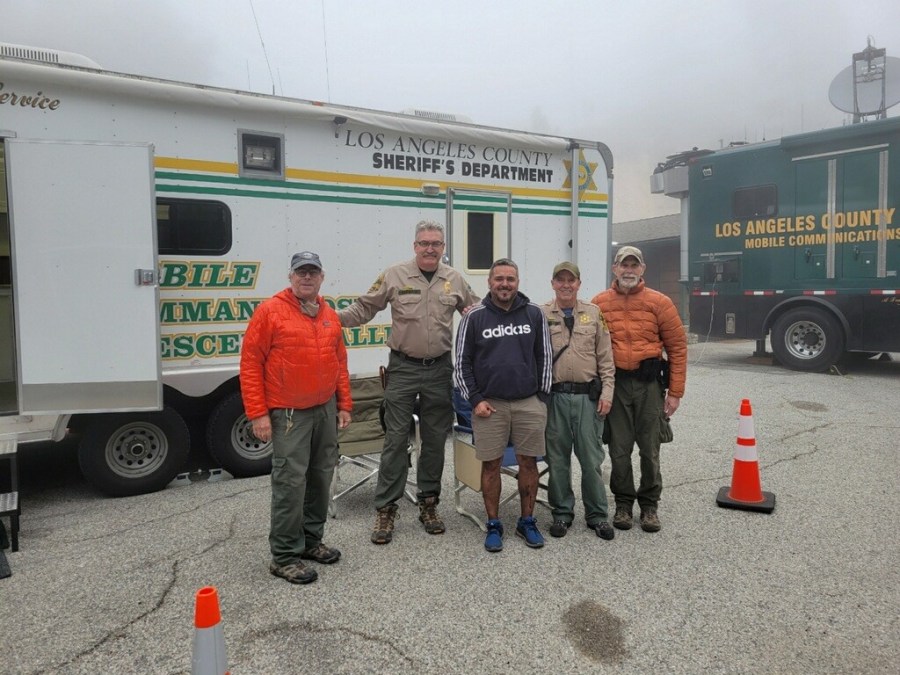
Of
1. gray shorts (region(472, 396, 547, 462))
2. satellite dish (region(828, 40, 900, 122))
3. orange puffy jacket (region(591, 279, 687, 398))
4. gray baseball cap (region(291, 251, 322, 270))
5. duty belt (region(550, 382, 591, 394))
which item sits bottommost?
gray shorts (region(472, 396, 547, 462))

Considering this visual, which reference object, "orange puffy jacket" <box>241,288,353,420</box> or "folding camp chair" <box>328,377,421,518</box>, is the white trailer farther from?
"orange puffy jacket" <box>241,288,353,420</box>

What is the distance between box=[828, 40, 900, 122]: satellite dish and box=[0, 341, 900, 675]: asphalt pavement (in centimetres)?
880

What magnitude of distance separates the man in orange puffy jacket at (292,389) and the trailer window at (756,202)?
29.1ft

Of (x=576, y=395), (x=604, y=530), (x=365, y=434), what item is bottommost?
(x=604, y=530)

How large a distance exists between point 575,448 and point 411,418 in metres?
1.01

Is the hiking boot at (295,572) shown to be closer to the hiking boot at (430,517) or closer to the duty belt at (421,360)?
the hiking boot at (430,517)

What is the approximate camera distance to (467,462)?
4000 mm

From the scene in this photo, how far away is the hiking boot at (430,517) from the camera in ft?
12.6

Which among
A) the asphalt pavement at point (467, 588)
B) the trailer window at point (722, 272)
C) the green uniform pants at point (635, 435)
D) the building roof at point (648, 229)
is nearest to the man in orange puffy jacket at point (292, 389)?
the asphalt pavement at point (467, 588)

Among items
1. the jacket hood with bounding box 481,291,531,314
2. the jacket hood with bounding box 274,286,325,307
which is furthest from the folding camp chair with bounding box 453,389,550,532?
the jacket hood with bounding box 274,286,325,307

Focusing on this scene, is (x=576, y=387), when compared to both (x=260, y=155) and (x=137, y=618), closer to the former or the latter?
(x=137, y=618)

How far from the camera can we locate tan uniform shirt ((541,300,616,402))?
375 cm

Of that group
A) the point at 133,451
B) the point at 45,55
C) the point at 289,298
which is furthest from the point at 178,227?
the point at 289,298

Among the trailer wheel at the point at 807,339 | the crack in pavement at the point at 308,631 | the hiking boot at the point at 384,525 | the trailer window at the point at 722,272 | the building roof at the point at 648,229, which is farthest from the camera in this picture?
the building roof at the point at 648,229
